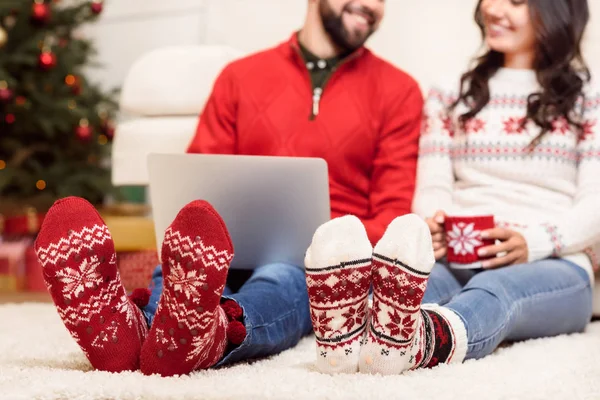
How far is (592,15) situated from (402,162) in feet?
2.12

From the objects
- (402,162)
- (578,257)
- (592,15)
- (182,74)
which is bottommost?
(578,257)

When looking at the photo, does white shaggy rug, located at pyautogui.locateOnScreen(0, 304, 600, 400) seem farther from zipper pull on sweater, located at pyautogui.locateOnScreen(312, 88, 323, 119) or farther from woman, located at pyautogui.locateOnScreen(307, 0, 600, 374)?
zipper pull on sweater, located at pyautogui.locateOnScreen(312, 88, 323, 119)

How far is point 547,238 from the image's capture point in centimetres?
138

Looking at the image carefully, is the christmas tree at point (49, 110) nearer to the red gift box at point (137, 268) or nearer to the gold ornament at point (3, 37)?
the gold ornament at point (3, 37)

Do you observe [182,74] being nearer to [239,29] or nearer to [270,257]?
[239,29]

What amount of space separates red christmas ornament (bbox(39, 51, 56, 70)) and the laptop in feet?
5.48

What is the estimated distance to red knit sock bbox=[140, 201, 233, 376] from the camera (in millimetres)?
883

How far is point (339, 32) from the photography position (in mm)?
1637

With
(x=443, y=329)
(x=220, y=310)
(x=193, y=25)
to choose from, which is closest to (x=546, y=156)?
(x=443, y=329)

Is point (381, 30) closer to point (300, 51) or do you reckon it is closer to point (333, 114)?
point (300, 51)

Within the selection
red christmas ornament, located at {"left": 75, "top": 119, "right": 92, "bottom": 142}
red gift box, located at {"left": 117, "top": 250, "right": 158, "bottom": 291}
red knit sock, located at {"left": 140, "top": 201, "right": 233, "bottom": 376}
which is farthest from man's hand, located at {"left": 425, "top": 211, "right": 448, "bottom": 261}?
red christmas ornament, located at {"left": 75, "top": 119, "right": 92, "bottom": 142}

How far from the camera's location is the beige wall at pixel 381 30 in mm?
1951

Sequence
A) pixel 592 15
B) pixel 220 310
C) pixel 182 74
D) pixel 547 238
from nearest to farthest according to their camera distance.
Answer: pixel 220 310 < pixel 547 238 < pixel 592 15 < pixel 182 74

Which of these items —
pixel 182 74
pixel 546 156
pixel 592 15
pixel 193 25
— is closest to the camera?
pixel 546 156
